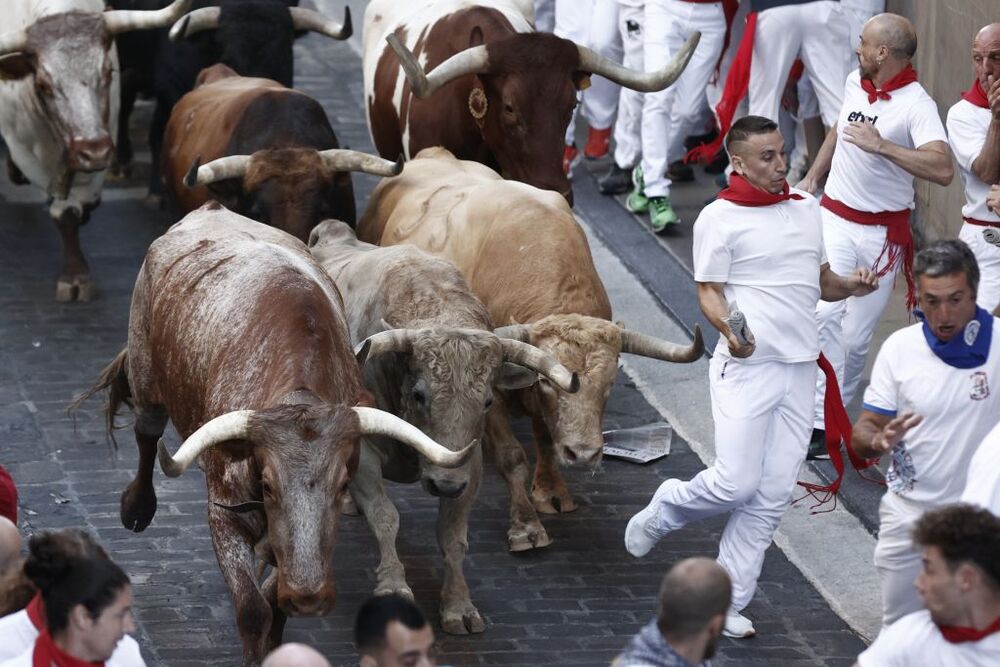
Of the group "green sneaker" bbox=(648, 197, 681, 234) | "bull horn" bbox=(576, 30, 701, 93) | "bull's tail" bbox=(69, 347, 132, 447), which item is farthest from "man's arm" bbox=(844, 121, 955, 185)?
"green sneaker" bbox=(648, 197, 681, 234)

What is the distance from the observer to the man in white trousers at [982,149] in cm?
838

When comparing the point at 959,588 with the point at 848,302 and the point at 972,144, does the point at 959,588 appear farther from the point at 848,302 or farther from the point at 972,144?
the point at 848,302

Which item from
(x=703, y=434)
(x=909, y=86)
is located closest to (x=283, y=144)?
(x=703, y=434)

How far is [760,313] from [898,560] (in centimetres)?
144

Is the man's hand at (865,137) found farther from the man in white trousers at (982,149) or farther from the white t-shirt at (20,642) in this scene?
the white t-shirt at (20,642)

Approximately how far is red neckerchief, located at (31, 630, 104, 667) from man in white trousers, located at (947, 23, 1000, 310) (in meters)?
5.00

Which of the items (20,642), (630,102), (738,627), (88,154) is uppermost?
(20,642)

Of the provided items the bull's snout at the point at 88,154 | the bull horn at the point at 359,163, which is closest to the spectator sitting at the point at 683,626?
the bull horn at the point at 359,163

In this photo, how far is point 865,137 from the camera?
28.9 ft

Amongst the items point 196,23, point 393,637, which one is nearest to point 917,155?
point 393,637

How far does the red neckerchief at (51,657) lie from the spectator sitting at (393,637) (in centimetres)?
74

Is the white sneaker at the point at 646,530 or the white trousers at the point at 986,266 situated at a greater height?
the white trousers at the point at 986,266

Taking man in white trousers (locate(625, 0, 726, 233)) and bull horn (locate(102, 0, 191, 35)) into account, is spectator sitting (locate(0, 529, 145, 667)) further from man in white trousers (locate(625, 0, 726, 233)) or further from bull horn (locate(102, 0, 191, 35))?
man in white trousers (locate(625, 0, 726, 233))

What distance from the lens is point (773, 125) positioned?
298 inches
